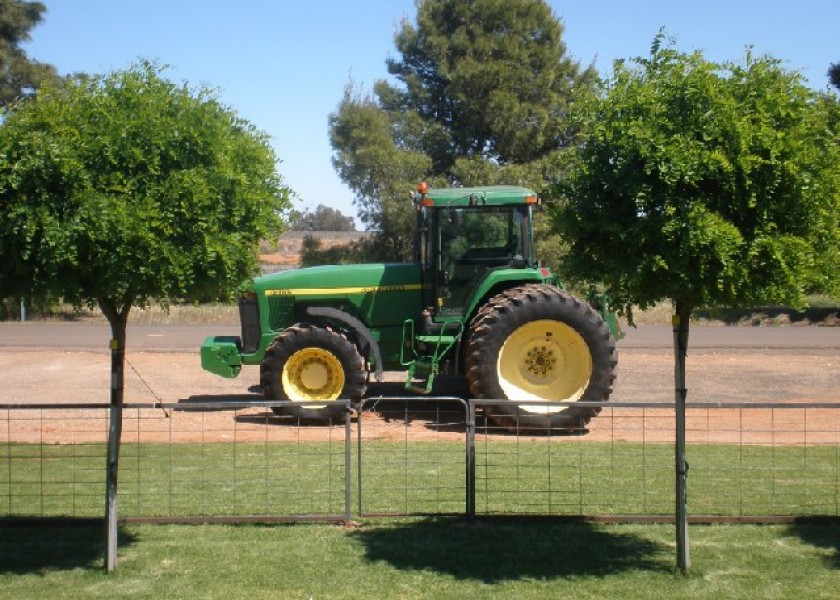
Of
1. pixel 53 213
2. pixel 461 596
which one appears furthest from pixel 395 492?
pixel 53 213

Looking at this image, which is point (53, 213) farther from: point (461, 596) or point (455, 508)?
point (455, 508)

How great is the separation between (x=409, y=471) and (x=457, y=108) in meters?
29.9

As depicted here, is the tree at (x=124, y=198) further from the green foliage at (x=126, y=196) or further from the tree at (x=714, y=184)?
the tree at (x=714, y=184)

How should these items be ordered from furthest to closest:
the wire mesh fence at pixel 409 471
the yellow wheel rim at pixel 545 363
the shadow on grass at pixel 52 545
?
1. the yellow wheel rim at pixel 545 363
2. the wire mesh fence at pixel 409 471
3. the shadow on grass at pixel 52 545

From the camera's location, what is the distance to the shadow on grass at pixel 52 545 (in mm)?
7754

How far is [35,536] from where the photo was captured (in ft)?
28.0

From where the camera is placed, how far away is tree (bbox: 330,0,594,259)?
38031 millimetres

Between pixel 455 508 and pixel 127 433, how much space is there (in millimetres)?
5521

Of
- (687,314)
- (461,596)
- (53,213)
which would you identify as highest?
(53,213)

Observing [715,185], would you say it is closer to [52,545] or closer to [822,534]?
[822,534]

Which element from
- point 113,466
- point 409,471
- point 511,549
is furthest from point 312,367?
point 113,466

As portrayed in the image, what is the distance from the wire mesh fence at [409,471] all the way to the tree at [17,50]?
24.5m

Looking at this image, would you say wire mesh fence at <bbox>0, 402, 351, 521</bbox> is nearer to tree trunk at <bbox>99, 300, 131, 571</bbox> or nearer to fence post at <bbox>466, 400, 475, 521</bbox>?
tree trunk at <bbox>99, 300, 131, 571</bbox>

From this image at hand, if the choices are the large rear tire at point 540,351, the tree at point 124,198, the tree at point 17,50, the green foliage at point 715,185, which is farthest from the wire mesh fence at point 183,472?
the tree at point 17,50
